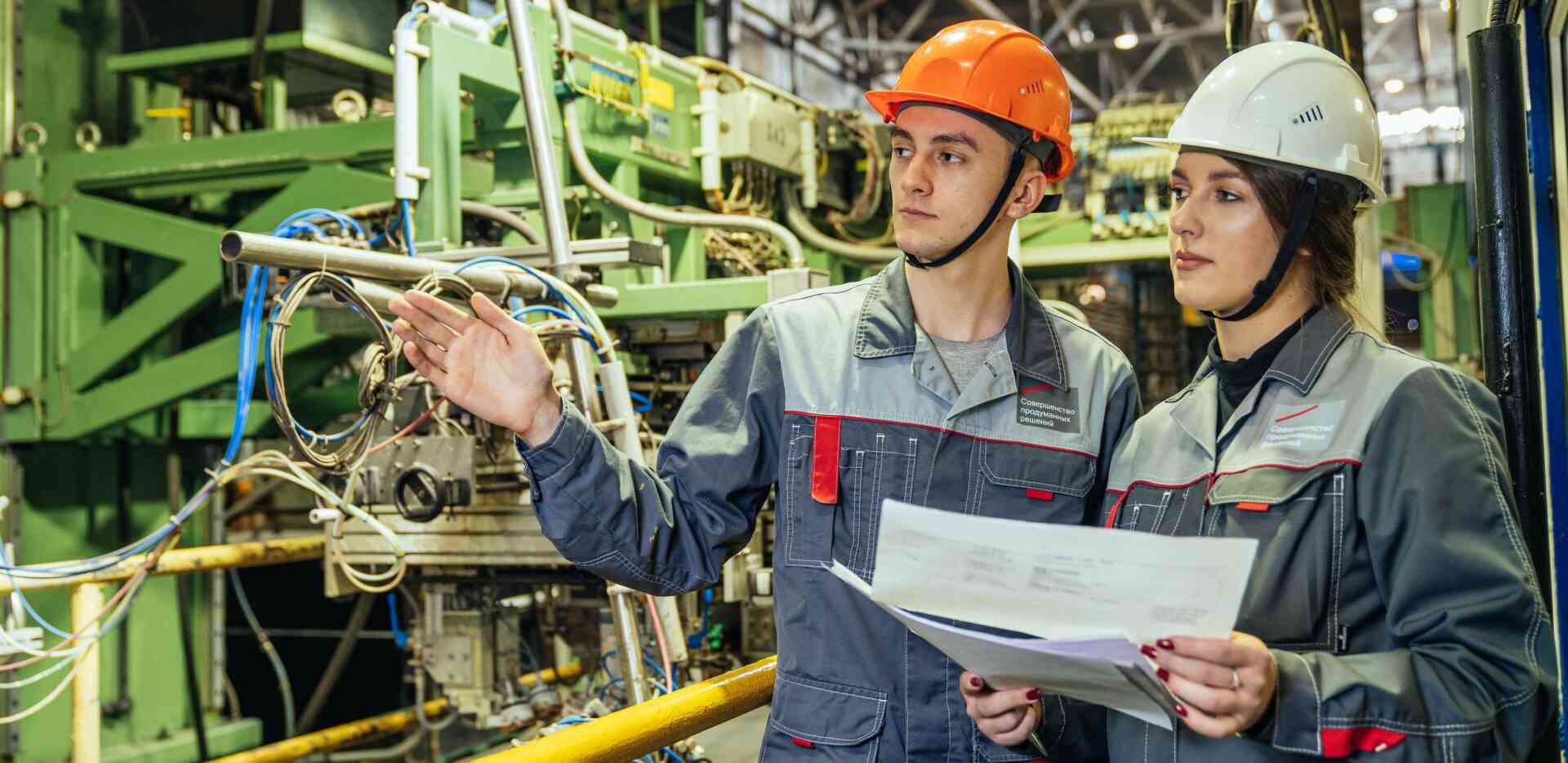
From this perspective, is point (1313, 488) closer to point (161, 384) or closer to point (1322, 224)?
point (1322, 224)

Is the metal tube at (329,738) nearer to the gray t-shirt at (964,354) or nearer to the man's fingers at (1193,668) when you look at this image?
the gray t-shirt at (964,354)

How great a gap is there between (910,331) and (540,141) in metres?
1.69

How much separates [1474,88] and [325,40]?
12.3 ft

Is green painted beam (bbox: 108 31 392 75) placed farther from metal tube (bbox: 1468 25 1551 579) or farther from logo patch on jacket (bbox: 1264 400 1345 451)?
logo patch on jacket (bbox: 1264 400 1345 451)

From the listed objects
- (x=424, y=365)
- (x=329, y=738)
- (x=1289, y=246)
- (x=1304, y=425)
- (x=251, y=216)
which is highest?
(x=251, y=216)

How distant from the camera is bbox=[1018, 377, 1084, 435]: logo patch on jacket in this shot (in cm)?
182

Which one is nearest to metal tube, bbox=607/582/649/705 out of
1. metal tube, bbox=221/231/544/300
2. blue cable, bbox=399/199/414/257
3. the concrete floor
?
the concrete floor

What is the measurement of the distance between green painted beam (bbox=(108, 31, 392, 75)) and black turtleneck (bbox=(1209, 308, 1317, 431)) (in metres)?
3.87

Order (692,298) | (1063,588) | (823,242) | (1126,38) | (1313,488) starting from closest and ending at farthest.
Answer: (1063,588) < (1313,488) < (692,298) < (823,242) < (1126,38)

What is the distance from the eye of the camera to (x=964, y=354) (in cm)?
192

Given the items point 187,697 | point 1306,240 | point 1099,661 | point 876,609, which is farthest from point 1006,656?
point 187,697

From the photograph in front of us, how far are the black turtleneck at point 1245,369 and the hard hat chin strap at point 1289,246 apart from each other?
44 millimetres

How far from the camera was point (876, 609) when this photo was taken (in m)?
1.72

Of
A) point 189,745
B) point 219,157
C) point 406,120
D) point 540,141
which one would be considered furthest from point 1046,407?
point 189,745
